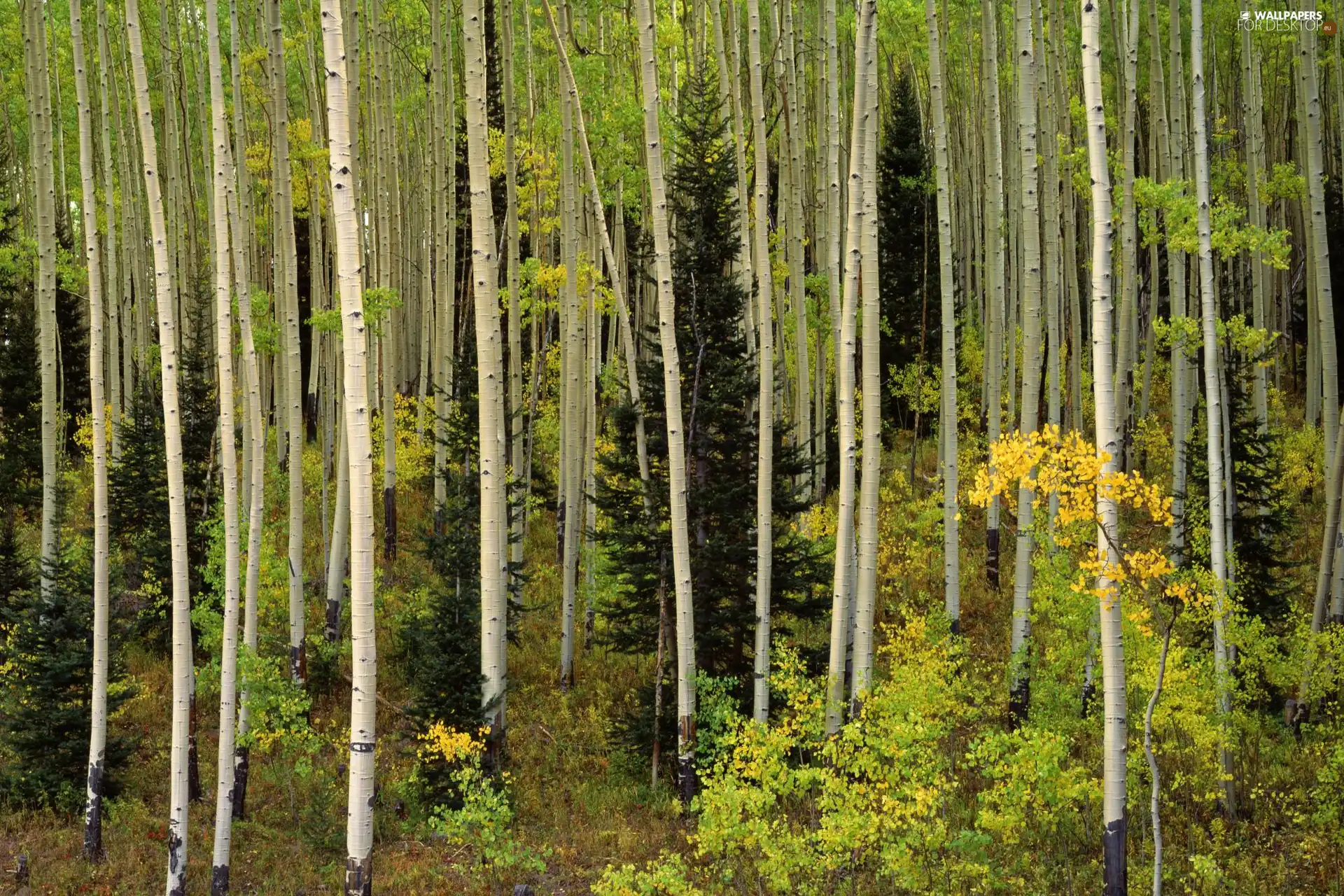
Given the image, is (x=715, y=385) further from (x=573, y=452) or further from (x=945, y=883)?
(x=945, y=883)

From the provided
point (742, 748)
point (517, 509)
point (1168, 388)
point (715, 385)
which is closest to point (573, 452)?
point (517, 509)

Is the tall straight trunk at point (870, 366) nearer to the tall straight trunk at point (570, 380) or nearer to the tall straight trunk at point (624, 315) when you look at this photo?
the tall straight trunk at point (624, 315)

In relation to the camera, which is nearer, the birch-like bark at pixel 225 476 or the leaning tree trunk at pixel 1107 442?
the leaning tree trunk at pixel 1107 442

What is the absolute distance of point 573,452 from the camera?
50.5 feet

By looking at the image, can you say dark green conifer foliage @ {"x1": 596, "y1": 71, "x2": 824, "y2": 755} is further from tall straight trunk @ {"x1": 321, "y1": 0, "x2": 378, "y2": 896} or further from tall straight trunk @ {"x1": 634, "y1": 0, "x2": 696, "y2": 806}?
tall straight trunk @ {"x1": 321, "y1": 0, "x2": 378, "y2": 896}

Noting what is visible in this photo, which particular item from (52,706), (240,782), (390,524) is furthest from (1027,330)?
(390,524)

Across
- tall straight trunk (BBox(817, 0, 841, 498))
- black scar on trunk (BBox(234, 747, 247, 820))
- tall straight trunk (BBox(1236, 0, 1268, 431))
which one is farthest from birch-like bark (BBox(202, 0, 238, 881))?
tall straight trunk (BBox(1236, 0, 1268, 431))

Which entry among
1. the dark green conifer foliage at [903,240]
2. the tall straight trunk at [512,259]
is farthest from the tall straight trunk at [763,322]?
the dark green conifer foliage at [903,240]

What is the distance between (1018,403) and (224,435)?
69.9 feet

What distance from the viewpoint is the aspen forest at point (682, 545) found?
916 centimetres

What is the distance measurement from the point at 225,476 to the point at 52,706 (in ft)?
18.2

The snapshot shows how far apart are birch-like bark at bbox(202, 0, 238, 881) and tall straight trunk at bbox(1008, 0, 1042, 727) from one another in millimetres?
8346

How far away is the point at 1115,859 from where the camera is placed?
751cm

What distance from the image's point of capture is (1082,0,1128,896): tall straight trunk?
725cm
